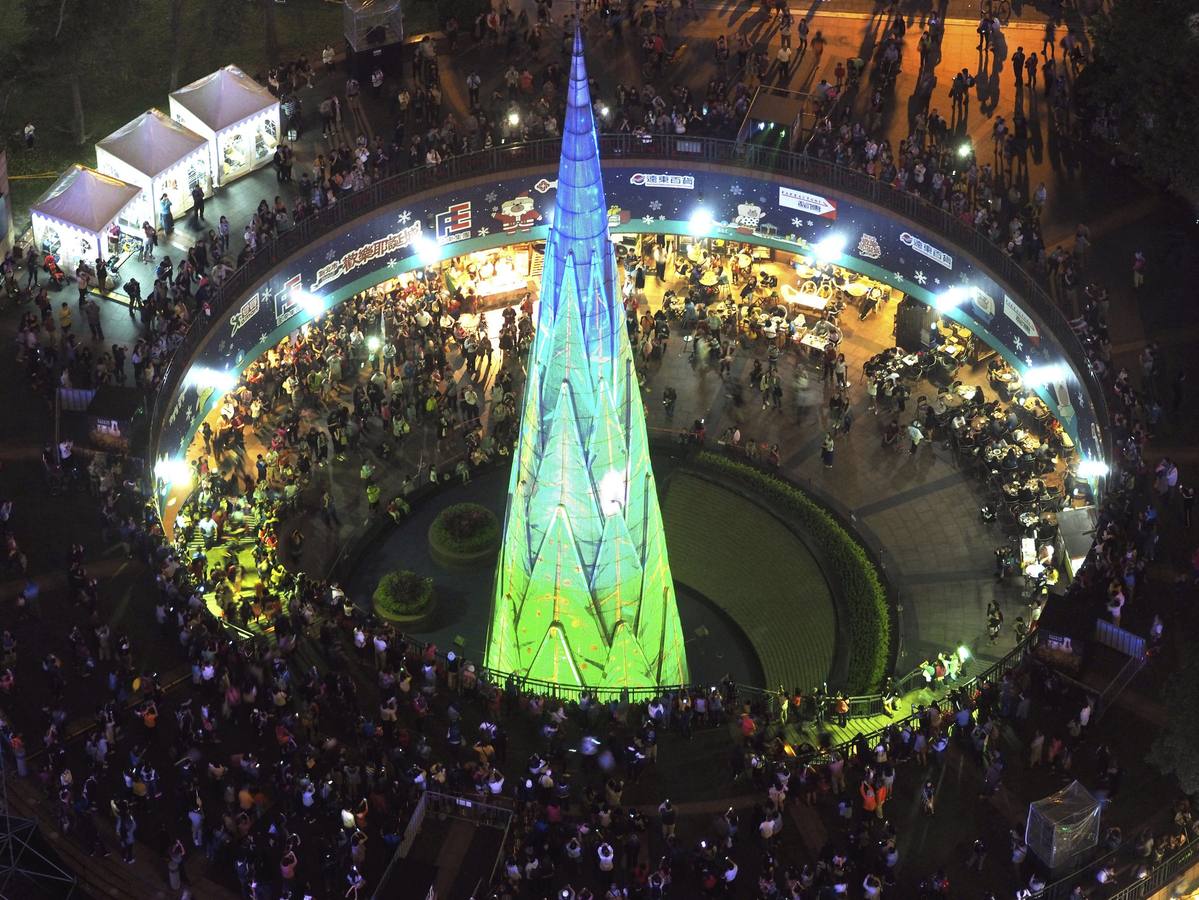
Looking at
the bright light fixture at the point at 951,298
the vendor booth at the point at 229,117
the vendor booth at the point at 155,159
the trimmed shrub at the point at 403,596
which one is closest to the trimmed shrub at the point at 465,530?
the trimmed shrub at the point at 403,596

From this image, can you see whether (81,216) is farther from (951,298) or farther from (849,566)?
(951,298)

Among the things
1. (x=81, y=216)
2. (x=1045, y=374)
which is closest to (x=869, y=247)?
(x=1045, y=374)

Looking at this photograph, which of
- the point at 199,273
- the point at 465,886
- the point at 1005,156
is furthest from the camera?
the point at 1005,156

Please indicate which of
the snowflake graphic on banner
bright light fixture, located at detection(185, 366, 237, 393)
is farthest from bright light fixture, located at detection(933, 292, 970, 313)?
bright light fixture, located at detection(185, 366, 237, 393)

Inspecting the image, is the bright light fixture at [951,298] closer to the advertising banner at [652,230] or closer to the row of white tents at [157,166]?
the advertising banner at [652,230]

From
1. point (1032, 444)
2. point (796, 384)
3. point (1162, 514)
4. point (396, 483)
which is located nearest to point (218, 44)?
point (396, 483)

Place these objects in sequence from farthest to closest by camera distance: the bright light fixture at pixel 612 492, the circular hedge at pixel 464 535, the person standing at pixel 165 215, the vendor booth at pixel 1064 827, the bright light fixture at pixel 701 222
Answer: the bright light fixture at pixel 701 222 < the person standing at pixel 165 215 < the circular hedge at pixel 464 535 < the bright light fixture at pixel 612 492 < the vendor booth at pixel 1064 827

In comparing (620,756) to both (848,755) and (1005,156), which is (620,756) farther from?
(1005,156)
